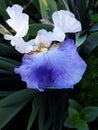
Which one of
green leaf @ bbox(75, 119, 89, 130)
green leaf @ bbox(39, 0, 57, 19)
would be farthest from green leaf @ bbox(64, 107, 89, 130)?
green leaf @ bbox(39, 0, 57, 19)

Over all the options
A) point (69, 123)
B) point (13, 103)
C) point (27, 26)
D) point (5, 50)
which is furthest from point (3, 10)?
point (69, 123)

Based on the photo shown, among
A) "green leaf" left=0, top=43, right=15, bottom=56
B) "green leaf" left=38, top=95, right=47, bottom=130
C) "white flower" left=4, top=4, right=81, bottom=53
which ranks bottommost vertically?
"green leaf" left=38, top=95, right=47, bottom=130

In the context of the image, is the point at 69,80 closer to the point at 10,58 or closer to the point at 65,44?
the point at 65,44

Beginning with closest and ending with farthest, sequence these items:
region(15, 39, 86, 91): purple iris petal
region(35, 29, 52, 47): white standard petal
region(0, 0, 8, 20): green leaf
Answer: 1. region(15, 39, 86, 91): purple iris petal
2. region(35, 29, 52, 47): white standard petal
3. region(0, 0, 8, 20): green leaf

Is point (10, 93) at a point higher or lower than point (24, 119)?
higher

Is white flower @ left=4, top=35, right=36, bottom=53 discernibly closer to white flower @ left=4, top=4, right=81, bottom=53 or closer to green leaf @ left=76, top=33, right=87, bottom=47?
white flower @ left=4, top=4, right=81, bottom=53

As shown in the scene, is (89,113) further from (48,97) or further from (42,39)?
(42,39)

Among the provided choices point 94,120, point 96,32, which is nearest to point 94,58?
point 96,32
